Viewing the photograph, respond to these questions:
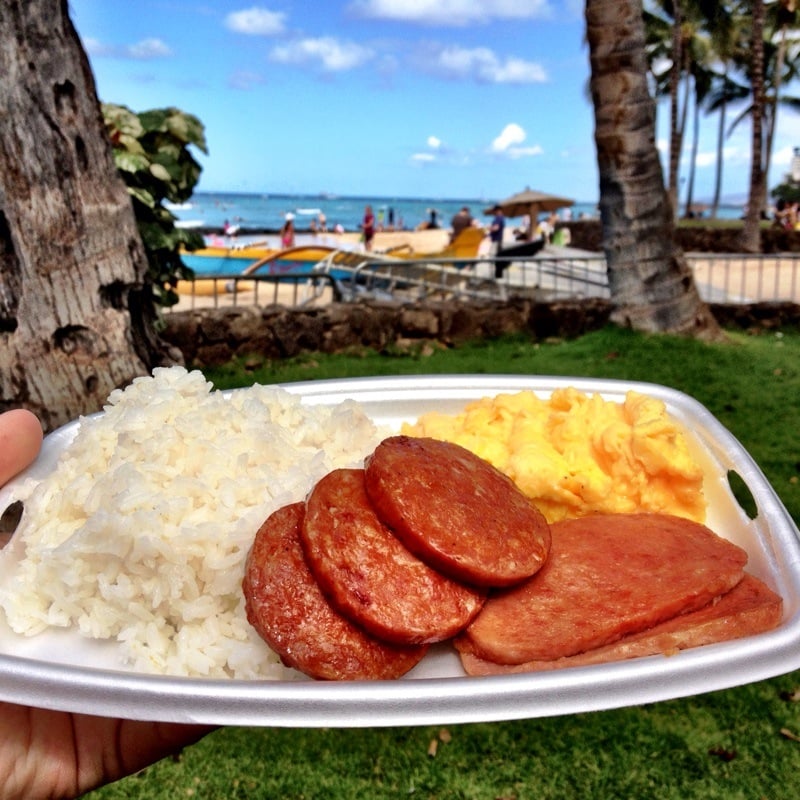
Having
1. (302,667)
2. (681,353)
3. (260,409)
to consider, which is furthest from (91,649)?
(681,353)

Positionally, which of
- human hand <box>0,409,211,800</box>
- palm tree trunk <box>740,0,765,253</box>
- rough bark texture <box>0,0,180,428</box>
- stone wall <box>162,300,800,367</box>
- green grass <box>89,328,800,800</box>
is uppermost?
palm tree trunk <box>740,0,765,253</box>

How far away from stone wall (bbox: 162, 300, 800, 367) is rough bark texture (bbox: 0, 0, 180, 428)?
417 cm

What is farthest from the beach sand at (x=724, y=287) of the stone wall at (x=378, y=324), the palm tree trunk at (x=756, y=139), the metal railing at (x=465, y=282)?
the stone wall at (x=378, y=324)

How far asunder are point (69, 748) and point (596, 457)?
1.69 metres

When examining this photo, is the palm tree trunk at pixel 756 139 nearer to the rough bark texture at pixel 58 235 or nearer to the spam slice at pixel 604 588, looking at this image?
the rough bark texture at pixel 58 235

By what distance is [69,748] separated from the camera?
1.79m

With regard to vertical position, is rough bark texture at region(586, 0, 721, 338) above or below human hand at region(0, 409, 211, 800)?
above

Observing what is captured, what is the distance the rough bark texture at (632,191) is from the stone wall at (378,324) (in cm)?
121

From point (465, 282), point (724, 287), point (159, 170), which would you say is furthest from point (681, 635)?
point (724, 287)

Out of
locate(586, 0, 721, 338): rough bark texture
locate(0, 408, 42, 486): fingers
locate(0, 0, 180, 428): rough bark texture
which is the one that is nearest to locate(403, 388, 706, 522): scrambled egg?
locate(0, 408, 42, 486): fingers

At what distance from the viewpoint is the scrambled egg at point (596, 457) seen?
2176mm

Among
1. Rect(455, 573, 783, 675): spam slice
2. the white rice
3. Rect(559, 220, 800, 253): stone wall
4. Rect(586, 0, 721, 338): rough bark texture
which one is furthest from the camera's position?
Rect(559, 220, 800, 253): stone wall

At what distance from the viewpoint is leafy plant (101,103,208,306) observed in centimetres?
460

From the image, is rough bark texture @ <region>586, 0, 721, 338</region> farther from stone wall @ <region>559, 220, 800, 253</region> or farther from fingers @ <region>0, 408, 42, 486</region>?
stone wall @ <region>559, 220, 800, 253</region>
